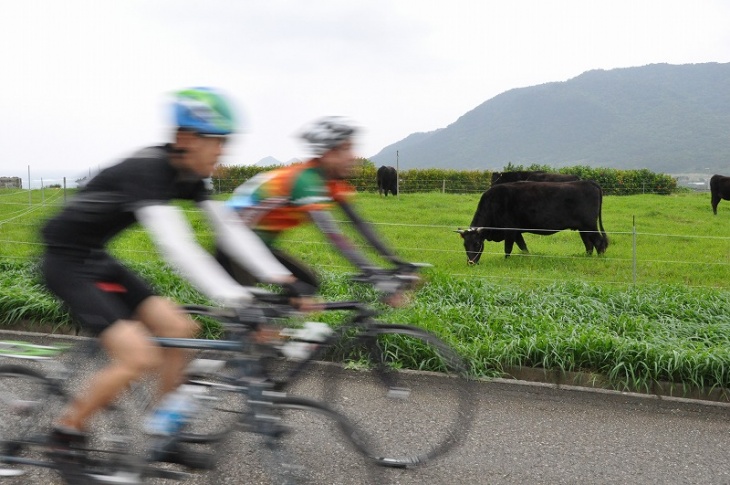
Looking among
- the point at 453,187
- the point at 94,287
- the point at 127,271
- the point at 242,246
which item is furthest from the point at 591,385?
the point at 453,187

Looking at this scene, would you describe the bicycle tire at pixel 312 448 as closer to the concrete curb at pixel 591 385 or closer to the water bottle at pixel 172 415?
the water bottle at pixel 172 415

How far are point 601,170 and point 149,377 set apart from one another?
130 feet

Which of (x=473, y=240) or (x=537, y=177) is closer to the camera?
(x=473, y=240)

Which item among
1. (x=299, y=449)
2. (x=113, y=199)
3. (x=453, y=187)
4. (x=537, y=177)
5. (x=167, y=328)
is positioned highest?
(x=537, y=177)

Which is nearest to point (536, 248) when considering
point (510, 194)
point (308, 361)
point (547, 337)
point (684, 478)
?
point (510, 194)

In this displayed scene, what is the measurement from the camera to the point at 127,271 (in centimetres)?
358

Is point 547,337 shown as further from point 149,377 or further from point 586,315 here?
point 149,377

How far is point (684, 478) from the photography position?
14.2 feet

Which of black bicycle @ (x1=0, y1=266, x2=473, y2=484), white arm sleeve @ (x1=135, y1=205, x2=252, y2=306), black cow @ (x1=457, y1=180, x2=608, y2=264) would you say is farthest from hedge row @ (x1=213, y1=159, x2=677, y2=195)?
white arm sleeve @ (x1=135, y1=205, x2=252, y2=306)

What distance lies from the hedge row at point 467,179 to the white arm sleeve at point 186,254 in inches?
1349

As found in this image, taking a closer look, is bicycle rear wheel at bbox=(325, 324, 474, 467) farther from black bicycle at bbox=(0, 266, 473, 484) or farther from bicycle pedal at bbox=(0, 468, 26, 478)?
bicycle pedal at bbox=(0, 468, 26, 478)

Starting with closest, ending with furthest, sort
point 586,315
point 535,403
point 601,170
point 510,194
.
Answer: point 535,403 < point 586,315 < point 510,194 < point 601,170

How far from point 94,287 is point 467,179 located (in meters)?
37.3

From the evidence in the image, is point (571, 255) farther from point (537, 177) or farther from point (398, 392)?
point (398, 392)
